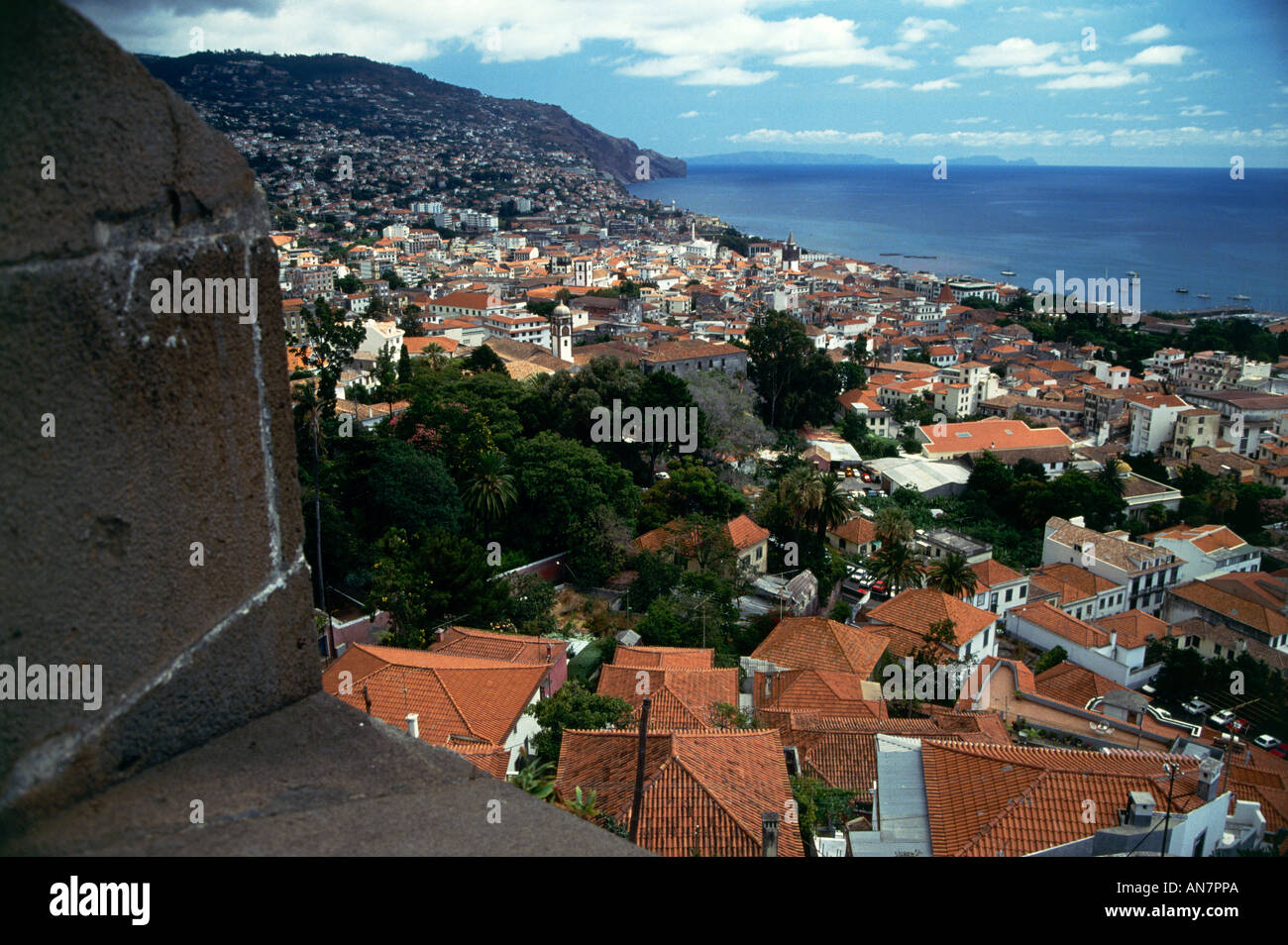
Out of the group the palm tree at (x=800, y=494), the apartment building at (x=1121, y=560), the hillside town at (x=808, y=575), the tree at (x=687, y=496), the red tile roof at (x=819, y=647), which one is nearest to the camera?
the hillside town at (x=808, y=575)

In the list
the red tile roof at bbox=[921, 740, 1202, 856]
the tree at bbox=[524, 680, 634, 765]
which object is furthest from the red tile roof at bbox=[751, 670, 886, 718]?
the red tile roof at bbox=[921, 740, 1202, 856]

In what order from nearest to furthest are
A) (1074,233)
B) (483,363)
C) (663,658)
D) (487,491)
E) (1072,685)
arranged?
1. (663,658)
2. (487,491)
3. (1072,685)
4. (483,363)
5. (1074,233)

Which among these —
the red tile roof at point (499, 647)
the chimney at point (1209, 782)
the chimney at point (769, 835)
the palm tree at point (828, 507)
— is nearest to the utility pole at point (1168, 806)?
the chimney at point (1209, 782)

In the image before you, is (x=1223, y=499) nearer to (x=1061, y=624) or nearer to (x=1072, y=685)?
(x=1061, y=624)

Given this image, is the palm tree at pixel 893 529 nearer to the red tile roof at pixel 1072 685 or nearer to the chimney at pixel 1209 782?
the red tile roof at pixel 1072 685

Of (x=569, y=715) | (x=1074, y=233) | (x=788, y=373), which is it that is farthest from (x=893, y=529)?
(x=1074, y=233)

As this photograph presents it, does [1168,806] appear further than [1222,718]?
No
